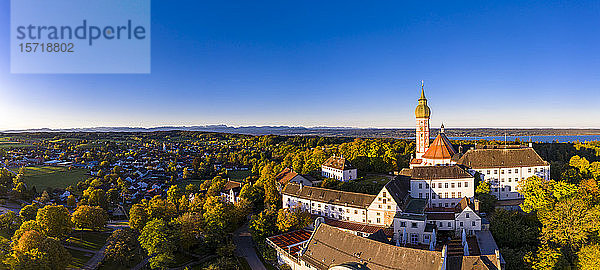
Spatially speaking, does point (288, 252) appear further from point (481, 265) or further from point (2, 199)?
point (2, 199)

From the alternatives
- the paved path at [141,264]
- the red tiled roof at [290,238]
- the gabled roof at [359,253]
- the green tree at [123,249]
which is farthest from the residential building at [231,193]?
the gabled roof at [359,253]

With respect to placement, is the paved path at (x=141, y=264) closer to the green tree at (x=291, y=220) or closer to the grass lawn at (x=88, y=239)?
the grass lawn at (x=88, y=239)

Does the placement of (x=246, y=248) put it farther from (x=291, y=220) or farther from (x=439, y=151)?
(x=439, y=151)

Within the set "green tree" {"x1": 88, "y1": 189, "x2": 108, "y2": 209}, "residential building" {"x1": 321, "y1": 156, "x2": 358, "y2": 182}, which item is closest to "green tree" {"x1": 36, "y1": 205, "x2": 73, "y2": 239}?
"green tree" {"x1": 88, "y1": 189, "x2": 108, "y2": 209}

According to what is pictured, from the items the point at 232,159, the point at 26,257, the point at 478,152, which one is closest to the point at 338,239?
the point at 26,257

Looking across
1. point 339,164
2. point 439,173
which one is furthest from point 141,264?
point 439,173
